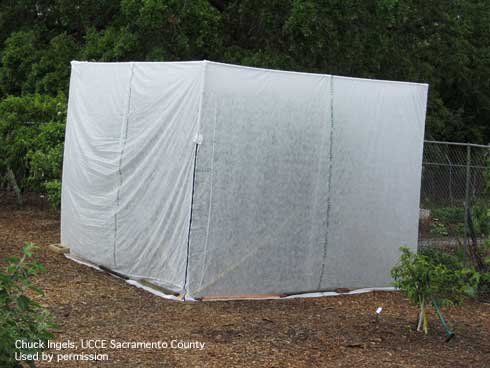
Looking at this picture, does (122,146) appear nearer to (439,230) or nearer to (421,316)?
(421,316)

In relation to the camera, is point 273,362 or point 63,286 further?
point 63,286

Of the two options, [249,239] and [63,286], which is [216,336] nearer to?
[249,239]

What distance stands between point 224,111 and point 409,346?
304 cm

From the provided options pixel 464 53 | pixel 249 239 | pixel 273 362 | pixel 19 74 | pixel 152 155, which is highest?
pixel 464 53

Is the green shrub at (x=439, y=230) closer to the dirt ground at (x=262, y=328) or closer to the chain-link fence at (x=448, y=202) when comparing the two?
the chain-link fence at (x=448, y=202)

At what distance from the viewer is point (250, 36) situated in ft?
51.2

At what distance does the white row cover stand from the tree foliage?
14.5 feet

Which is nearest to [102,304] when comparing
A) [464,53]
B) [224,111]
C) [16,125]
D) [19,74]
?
[224,111]

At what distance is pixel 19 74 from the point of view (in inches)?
661

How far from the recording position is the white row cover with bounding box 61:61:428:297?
26.5 feet

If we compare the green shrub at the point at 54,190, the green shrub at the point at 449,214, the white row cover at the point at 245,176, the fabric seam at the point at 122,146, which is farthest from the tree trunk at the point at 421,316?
the green shrub at the point at 54,190

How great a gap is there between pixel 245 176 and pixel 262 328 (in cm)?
188

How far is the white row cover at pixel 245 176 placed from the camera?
8086 mm

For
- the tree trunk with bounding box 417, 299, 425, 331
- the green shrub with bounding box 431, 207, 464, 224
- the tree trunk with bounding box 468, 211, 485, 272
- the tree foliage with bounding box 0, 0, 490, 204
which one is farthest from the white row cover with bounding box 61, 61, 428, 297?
the tree foliage with bounding box 0, 0, 490, 204
